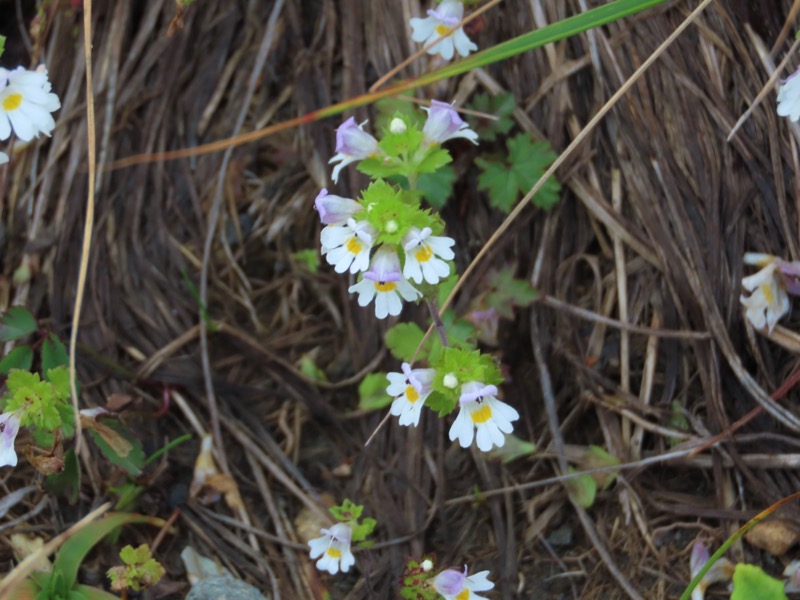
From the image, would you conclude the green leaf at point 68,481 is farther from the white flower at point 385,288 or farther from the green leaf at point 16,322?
the white flower at point 385,288

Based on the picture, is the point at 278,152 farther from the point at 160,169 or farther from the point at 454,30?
the point at 454,30

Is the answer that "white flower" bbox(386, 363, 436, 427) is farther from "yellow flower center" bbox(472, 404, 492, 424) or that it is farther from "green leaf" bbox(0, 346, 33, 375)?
"green leaf" bbox(0, 346, 33, 375)

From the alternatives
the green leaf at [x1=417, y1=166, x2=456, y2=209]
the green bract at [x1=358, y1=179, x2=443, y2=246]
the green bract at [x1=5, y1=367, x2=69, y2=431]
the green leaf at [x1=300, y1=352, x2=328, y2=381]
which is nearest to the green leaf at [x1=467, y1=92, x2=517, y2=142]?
the green leaf at [x1=417, y1=166, x2=456, y2=209]

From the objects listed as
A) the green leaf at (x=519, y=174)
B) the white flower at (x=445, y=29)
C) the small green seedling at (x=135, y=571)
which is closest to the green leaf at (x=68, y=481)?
the small green seedling at (x=135, y=571)

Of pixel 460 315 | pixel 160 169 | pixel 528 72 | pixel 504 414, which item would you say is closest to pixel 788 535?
pixel 504 414

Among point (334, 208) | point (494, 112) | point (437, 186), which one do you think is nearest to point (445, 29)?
point (494, 112)

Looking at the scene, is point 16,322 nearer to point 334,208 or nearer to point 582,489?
point 334,208
